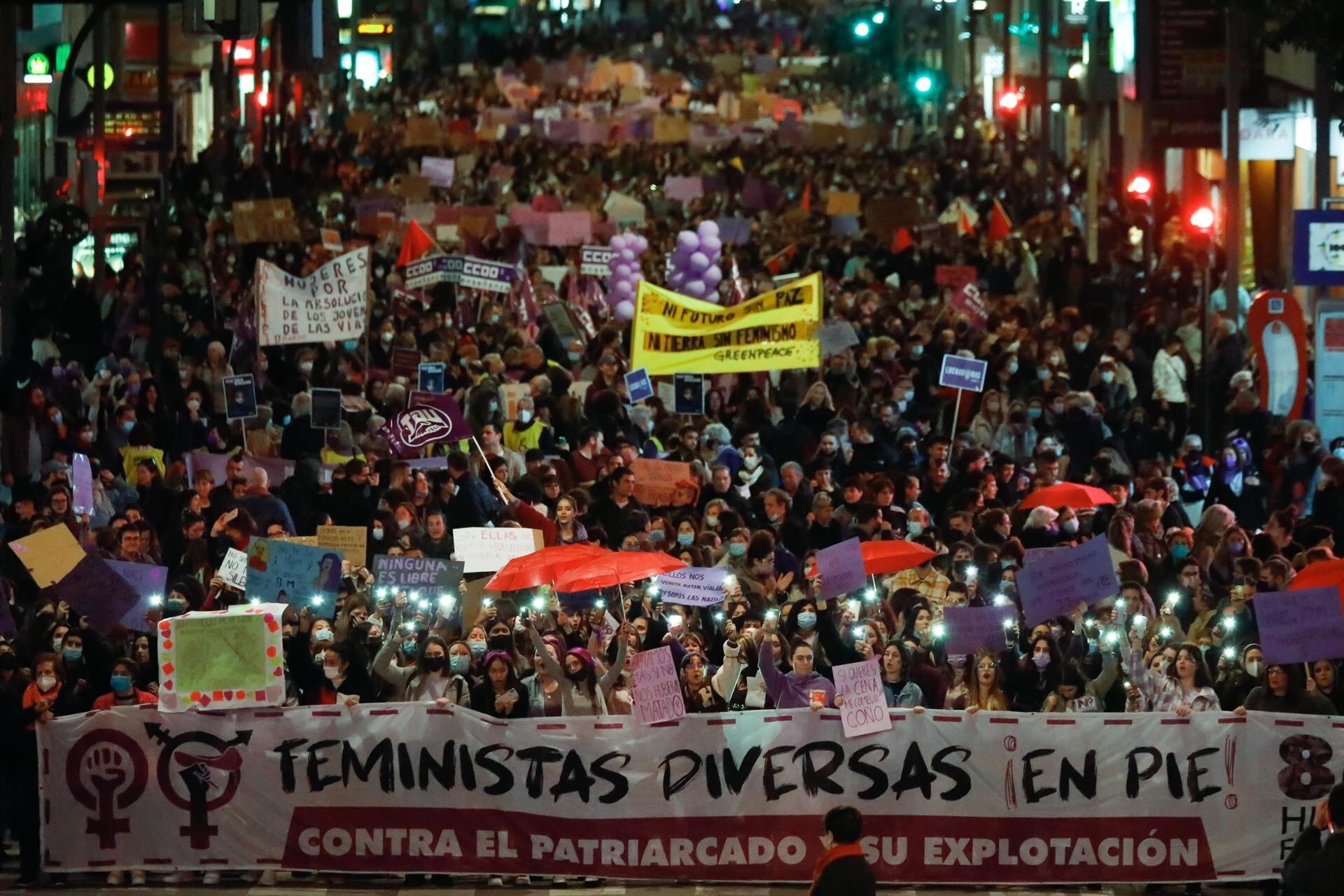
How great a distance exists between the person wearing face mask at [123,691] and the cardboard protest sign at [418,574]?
1878mm

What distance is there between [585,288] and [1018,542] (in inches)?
510

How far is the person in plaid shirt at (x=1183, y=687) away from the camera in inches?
521

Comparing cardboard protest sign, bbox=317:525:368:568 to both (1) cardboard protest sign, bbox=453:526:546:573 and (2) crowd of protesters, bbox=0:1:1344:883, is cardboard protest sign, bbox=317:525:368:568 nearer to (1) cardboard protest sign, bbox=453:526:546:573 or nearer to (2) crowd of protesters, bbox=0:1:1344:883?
(2) crowd of protesters, bbox=0:1:1344:883

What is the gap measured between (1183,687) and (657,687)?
8.65 feet

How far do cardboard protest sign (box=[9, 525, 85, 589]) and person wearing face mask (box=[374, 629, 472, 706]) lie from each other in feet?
7.08

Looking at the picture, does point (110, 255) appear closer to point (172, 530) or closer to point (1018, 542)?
point (172, 530)

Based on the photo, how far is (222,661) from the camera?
13.0 metres

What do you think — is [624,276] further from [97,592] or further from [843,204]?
[97,592]

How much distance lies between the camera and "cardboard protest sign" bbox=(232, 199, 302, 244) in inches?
1119

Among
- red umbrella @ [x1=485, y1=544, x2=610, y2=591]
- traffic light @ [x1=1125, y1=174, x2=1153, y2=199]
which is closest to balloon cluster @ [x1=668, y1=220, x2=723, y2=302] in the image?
traffic light @ [x1=1125, y1=174, x2=1153, y2=199]

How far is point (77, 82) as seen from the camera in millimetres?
28453

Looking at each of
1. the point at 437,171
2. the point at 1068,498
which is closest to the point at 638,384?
the point at 1068,498

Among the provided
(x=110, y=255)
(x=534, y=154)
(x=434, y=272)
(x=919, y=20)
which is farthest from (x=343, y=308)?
(x=919, y=20)

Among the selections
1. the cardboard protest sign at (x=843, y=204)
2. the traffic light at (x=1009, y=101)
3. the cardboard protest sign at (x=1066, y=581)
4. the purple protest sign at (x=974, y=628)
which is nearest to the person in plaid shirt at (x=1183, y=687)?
the cardboard protest sign at (x=1066, y=581)
